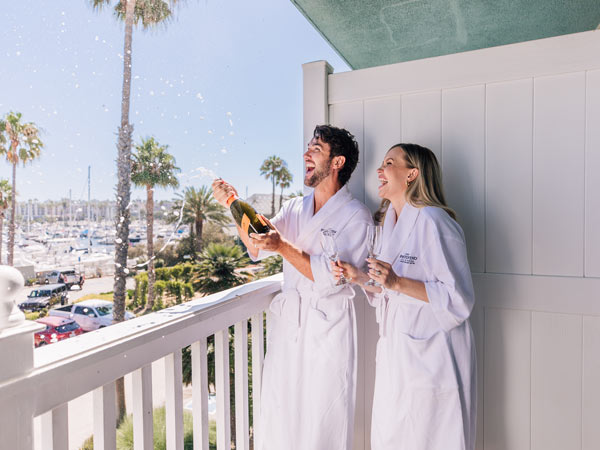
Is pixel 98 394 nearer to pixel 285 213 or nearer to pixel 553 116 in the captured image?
pixel 285 213

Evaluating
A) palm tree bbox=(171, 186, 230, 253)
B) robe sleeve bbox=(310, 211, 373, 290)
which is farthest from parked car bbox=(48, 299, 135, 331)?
robe sleeve bbox=(310, 211, 373, 290)

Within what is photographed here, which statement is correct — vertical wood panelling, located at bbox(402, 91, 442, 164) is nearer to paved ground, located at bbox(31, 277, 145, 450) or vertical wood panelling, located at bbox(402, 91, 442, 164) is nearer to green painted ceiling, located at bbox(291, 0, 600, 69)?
green painted ceiling, located at bbox(291, 0, 600, 69)

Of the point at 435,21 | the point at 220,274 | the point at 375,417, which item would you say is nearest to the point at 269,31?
the point at 435,21

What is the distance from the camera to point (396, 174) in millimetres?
1274

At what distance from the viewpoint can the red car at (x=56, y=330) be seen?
918 millimetres

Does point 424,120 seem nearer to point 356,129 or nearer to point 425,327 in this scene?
point 356,129

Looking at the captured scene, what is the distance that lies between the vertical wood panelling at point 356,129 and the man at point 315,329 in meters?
0.15

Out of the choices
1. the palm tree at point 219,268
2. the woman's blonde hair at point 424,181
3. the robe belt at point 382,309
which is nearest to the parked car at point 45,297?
the robe belt at point 382,309

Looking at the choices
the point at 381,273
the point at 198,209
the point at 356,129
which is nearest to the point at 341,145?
the point at 356,129

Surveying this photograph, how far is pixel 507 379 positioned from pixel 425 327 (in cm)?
50

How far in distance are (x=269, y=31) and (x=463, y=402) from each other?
9.68ft

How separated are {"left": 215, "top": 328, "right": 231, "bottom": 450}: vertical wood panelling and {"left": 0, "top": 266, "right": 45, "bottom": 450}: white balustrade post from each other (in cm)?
66

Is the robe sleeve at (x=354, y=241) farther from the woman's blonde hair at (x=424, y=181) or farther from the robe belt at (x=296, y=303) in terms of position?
the woman's blonde hair at (x=424, y=181)

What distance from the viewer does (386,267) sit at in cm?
107
